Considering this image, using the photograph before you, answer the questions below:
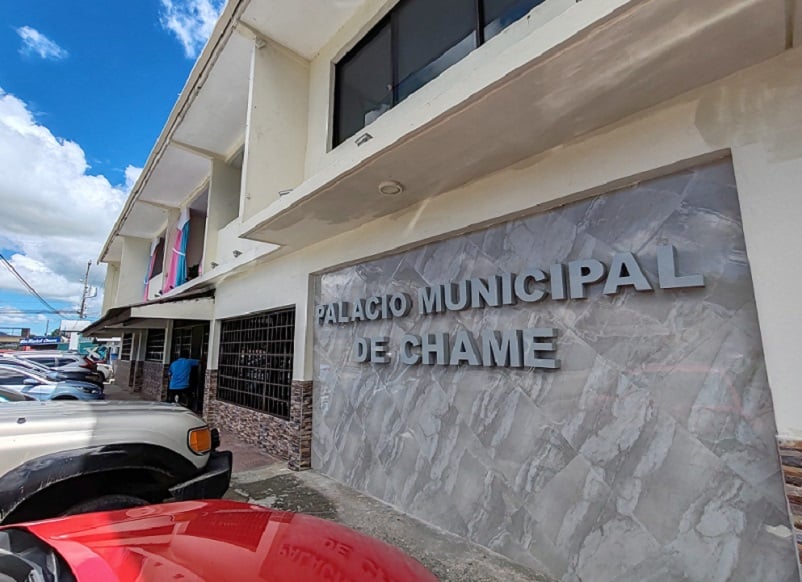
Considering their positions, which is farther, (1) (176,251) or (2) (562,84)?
(1) (176,251)

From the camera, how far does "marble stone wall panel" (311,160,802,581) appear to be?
263 centimetres

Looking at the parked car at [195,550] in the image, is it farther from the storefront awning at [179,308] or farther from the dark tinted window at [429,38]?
the storefront awning at [179,308]

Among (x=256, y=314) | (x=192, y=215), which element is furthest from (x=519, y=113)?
(x=192, y=215)

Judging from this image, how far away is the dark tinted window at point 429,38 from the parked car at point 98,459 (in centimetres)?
496

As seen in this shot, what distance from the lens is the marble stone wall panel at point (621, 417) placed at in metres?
2.63

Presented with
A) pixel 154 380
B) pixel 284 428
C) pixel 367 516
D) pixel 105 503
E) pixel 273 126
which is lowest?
pixel 367 516

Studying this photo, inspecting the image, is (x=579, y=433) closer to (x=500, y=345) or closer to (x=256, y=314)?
(x=500, y=345)

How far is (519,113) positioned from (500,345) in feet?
6.73

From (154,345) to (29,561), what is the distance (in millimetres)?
18811

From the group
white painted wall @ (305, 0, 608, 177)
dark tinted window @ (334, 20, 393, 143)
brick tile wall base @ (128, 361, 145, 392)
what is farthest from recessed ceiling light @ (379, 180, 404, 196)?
brick tile wall base @ (128, 361, 145, 392)

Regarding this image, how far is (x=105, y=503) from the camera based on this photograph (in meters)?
2.98

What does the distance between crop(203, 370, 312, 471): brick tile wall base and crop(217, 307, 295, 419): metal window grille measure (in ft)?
0.60

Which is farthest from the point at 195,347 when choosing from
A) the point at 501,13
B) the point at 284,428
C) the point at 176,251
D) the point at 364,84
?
the point at 501,13

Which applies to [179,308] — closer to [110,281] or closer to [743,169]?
[743,169]
